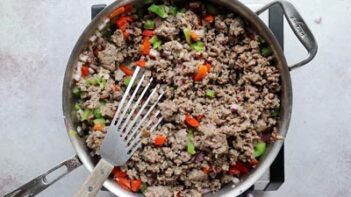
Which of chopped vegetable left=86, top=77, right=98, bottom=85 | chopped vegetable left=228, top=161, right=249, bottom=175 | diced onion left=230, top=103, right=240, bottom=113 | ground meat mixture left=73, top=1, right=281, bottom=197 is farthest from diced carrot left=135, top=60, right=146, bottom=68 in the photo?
chopped vegetable left=228, top=161, right=249, bottom=175

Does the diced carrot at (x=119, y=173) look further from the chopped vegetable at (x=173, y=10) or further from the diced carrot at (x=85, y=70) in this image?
the chopped vegetable at (x=173, y=10)

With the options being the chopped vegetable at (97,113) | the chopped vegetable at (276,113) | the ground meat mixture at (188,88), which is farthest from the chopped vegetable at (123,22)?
the chopped vegetable at (276,113)

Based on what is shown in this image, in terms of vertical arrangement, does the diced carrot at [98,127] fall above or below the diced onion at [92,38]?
below

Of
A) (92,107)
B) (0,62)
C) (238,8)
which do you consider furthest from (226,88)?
(0,62)

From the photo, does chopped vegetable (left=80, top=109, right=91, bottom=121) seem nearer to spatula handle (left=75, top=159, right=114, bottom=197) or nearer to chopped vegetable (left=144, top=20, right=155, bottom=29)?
spatula handle (left=75, top=159, right=114, bottom=197)

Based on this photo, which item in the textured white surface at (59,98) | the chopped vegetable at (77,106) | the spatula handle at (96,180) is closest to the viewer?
the spatula handle at (96,180)

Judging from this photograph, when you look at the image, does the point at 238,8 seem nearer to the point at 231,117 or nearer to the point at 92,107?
the point at 231,117

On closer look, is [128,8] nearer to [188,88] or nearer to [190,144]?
[188,88]
